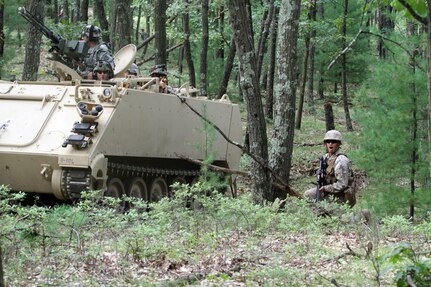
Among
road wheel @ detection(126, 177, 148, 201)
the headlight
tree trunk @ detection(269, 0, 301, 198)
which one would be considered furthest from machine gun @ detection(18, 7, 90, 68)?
tree trunk @ detection(269, 0, 301, 198)

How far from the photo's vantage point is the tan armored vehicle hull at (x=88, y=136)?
10.8 metres

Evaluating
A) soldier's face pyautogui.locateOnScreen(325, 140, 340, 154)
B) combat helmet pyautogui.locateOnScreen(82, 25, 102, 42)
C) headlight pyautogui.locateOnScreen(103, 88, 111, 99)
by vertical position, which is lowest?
soldier's face pyautogui.locateOnScreen(325, 140, 340, 154)

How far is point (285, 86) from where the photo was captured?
1015 centimetres

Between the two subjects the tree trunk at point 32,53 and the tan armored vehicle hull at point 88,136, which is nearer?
the tan armored vehicle hull at point 88,136

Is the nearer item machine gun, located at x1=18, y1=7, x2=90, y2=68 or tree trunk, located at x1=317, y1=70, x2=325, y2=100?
machine gun, located at x1=18, y1=7, x2=90, y2=68

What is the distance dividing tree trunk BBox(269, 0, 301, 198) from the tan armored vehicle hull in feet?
3.33

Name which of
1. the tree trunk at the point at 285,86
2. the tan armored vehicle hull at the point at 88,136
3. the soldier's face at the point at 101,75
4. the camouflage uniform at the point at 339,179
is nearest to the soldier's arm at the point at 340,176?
the camouflage uniform at the point at 339,179

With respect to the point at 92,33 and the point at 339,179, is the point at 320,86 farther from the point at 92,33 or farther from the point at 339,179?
the point at 339,179

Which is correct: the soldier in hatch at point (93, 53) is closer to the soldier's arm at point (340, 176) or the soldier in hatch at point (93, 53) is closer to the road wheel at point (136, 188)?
the road wheel at point (136, 188)

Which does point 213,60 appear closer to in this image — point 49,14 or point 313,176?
point 313,176

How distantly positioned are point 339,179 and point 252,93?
5.17 ft

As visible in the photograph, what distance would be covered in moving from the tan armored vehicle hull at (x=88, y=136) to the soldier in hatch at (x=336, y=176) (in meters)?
1.56

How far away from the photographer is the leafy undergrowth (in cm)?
541

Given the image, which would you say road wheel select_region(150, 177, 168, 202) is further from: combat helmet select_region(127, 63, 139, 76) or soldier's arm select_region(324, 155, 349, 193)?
soldier's arm select_region(324, 155, 349, 193)
